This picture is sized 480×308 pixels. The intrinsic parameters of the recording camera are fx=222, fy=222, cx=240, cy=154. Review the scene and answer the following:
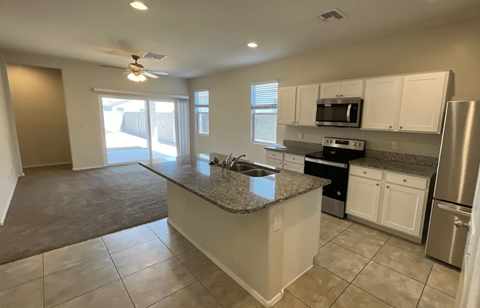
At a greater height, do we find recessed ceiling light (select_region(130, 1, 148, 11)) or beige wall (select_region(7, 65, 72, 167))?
recessed ceiling light (select_region(130, 1, 148, 11))

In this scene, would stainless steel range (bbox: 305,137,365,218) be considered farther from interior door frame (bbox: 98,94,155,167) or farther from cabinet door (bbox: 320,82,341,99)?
interior door frame (bbox: 98,94,155,167)

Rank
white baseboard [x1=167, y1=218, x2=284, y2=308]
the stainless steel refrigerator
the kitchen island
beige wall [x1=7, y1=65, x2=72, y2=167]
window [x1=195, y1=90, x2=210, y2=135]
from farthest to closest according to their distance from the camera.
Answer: window [x1=195, y1=90, x2=210, y2=135], beige wall [x1=7, y1=65, x2=72, y2=167], the stainless steel refrigerator, white baseboard [x1=167, y1=218, x2=284, y2=308], the kitchen island

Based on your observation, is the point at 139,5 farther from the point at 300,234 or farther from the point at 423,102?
the point at 423,102

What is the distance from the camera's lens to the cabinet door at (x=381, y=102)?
2.97m

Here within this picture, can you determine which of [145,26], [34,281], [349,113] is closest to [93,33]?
[145,26]

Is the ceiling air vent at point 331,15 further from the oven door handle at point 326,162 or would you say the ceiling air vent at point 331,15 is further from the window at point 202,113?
the window at point 202,113

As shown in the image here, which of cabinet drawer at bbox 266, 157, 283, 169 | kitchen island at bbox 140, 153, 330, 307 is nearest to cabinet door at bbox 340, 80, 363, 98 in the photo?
cabinet drawer at bbox 266, 157, 283, 169

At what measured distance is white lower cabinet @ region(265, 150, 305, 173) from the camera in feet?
12.6

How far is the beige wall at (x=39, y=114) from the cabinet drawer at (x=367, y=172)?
7901 millimetres

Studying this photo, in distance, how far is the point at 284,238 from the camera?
1.95 metres

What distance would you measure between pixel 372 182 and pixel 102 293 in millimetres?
3305

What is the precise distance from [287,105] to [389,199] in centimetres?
229

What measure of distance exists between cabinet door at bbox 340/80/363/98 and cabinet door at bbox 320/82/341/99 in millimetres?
63

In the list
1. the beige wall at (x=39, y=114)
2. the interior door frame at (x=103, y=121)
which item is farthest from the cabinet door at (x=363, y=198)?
the beige wall at (x=39, y=114)
